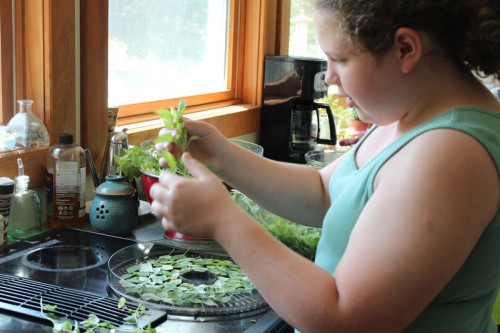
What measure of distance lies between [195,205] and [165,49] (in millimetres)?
1582

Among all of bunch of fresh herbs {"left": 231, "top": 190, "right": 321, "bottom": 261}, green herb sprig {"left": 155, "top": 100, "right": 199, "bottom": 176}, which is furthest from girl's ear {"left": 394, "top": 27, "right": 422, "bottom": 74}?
bunch of fresh herbs {"left": 231, "top": 190, "right": 321, "bottom": 261}

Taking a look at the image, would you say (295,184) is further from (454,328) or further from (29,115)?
(29,115)

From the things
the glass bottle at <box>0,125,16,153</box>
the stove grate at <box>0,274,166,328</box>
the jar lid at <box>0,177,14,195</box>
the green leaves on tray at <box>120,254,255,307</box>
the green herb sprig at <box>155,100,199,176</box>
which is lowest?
the stove grate at <box>0,274,166,328</box>

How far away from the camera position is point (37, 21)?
1731 millimetres

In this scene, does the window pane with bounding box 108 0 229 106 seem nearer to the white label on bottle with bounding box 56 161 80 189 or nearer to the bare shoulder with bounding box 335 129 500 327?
the white label on bottle with bounding box 56 161 80 189

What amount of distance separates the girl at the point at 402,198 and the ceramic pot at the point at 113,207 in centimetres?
73

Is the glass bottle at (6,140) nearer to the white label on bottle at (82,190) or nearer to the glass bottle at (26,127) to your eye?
the glass bottle at (26,127)

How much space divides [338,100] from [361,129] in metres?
0.43

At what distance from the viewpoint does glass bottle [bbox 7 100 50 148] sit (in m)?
1.71

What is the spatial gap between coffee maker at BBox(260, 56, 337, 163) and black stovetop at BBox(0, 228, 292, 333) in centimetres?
114

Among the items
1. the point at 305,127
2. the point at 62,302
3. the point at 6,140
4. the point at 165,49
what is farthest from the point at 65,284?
the point at 305,127

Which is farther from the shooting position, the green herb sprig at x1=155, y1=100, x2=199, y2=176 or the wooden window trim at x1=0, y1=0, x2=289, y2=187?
the wooden window trim at x1=0, y1=0, x2=289, y2=187

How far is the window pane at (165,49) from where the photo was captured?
7.24 feet

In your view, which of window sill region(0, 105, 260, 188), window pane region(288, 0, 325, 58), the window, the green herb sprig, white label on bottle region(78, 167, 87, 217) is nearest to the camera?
the green herb sprig
